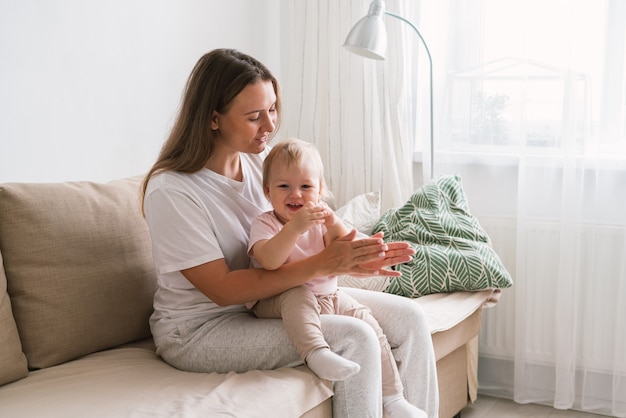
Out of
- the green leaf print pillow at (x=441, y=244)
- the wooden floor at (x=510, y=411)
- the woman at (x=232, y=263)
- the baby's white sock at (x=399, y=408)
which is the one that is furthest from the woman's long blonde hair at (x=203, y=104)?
the wooden floor at (x=510, y=411)

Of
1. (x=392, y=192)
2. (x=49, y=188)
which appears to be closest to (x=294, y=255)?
(x=49, y=188)

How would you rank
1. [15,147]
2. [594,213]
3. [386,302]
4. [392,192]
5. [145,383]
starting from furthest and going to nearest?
[392,192], [594,213], [15,147], [386,302], [145,383]

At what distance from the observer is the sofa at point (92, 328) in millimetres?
1710

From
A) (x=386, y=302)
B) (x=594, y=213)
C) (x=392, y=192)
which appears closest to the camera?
(x=386, y=302)

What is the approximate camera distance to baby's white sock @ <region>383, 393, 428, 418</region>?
6.37 ft

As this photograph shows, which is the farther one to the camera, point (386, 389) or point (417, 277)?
point (417, 277)

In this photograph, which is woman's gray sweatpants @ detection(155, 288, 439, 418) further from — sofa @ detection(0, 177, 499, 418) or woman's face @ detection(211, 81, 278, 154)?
woman's face @ detection(211, 81, 278, 154)

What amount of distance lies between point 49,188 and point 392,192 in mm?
1561

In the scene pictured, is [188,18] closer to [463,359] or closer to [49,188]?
[49,188]

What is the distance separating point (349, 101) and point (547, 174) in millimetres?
876

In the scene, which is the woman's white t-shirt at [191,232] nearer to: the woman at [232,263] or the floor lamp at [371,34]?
the woman at [232,263]

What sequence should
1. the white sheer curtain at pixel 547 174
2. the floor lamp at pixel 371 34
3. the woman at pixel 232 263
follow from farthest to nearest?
the white sheer curtain at pixel 547 174 → the floor lamp at pixel 371 34 → the woman at pixel 232 263

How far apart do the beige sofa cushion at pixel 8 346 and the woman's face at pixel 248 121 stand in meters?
0.65

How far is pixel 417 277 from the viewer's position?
2.63 meters
